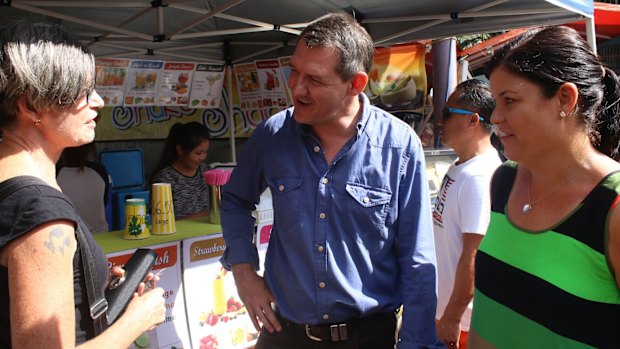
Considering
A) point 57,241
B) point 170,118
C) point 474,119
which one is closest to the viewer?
point 57,241

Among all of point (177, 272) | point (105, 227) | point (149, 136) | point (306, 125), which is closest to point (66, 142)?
point (306, 125)

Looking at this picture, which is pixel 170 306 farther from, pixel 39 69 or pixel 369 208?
pixel 39 69

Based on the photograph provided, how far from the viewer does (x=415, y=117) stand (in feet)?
18.2

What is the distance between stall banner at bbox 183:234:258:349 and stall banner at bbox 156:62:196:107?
2941 millimetres

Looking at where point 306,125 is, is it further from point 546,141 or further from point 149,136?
point 149,136

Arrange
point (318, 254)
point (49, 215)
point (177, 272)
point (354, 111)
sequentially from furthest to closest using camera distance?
point (177, 272) < point (354, 111) < point (318, 254) < point (49, 215)

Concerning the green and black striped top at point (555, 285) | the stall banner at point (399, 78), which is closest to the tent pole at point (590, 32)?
the stall banner at point (399, 78)

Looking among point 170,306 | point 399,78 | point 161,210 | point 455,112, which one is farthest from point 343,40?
point 399,78

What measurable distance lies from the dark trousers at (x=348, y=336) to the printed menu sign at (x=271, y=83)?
14.0ft

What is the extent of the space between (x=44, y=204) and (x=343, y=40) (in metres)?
1.12

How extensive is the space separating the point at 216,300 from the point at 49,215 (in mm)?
2349

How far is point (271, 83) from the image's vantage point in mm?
5824

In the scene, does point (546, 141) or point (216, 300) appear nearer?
point (546, 141)

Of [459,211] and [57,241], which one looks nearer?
[57,241]
